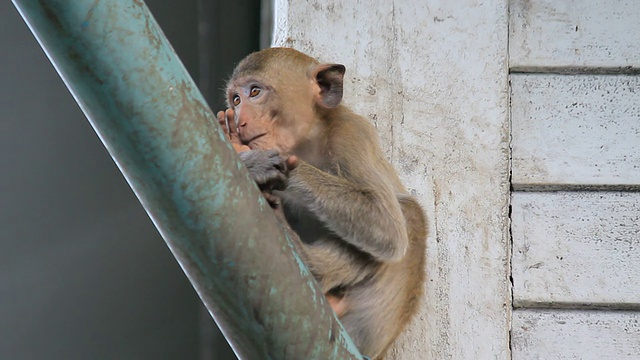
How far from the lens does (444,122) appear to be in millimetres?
3254

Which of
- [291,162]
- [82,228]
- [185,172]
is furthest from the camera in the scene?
[82,228]

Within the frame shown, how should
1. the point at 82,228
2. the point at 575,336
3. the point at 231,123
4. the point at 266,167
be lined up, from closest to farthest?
the point at 266,167, the point at 231,123, the point at 575,336, the point at 82,228

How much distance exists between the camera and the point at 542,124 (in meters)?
3.33

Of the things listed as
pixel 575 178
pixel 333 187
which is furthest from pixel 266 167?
pixel 575 178

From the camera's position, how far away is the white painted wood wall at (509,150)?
319 cm

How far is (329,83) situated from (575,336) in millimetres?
1211

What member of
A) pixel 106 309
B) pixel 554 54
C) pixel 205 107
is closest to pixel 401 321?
pixel 554 54

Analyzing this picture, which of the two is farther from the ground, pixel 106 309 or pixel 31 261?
pixel 31 261

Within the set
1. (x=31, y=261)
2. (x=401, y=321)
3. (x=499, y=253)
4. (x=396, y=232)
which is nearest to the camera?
(x=396, y=232)

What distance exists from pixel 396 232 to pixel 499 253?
0.61 m

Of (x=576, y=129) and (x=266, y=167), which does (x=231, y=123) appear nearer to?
(x=266, y=167)

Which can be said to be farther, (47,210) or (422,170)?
(47,210)

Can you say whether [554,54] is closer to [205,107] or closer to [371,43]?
[371,43]

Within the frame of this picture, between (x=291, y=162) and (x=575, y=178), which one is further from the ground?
(x=291, y=162)
